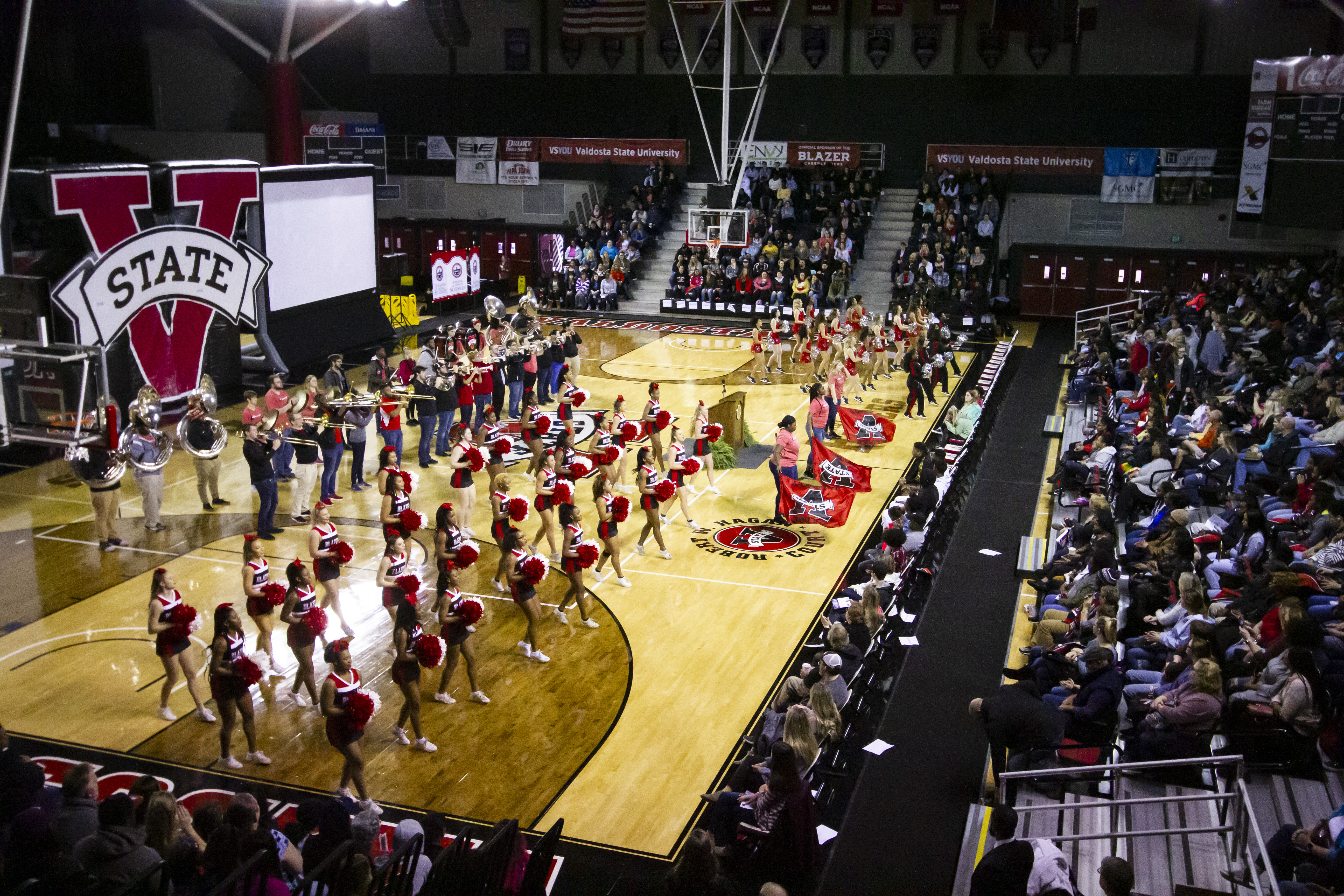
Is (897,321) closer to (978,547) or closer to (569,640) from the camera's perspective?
(978,547)

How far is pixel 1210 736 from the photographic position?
8.43 meters

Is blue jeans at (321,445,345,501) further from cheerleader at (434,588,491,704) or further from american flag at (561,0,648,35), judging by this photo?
american flag at (561,0,648,35)

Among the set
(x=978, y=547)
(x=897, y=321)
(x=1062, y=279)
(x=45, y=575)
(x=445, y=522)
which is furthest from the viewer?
(x=1062, y=279)

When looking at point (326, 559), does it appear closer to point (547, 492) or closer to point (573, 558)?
point (573, 558)

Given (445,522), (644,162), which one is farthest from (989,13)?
(445,522)

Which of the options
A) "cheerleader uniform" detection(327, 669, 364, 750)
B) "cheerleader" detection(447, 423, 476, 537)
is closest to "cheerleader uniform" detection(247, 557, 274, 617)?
"cheerleader uniform" detection(327, 669, 364, 750)

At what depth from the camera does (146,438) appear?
10625 millimetres

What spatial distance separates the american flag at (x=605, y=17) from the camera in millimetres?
35156

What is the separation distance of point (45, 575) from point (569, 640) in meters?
6.42

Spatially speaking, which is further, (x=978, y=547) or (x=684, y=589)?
(x=978, y=547)

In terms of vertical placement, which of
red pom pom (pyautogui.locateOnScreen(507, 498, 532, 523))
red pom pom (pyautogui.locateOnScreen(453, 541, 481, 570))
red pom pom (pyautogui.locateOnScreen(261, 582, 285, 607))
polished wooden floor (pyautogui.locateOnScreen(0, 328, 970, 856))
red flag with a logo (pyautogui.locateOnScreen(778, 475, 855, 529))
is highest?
red pom pom (pyautogui.locateOnScreen(507, 498, 532, 523))

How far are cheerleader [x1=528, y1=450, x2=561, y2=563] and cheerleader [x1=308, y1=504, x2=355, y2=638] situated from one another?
2240 millimetres

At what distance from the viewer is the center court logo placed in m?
14.8

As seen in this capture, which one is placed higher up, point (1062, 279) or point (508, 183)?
point (508, 183)
